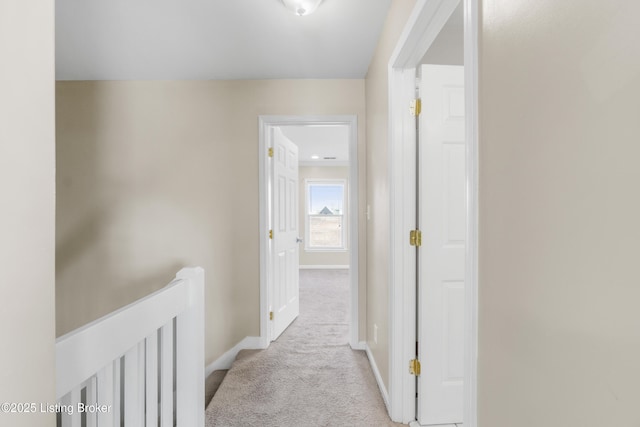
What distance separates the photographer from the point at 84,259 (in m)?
2.97

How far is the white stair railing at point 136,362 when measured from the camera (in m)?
0.74

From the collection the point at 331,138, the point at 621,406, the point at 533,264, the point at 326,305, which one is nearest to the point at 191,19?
the point at 533,264

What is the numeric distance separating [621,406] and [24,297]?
0.88m

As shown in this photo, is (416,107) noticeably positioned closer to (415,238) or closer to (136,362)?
(415,238)

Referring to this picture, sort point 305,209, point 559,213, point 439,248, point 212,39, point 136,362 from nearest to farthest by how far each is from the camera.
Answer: point 559,213, point 136,362, point 439,248, point 212,39, point 305,209

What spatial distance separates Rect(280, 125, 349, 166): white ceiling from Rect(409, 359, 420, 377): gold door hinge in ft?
8.77

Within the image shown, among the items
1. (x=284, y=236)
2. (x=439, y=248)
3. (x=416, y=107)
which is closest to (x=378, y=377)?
(x=439, y=248)

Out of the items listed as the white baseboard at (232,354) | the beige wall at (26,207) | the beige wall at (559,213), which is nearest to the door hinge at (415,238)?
the beige wall at (559,213)

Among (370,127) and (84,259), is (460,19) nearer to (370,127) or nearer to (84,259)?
(370,127)

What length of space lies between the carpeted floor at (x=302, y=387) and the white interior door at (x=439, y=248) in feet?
1.15

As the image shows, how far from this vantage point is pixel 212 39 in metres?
2.30

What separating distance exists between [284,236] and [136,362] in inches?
97.2

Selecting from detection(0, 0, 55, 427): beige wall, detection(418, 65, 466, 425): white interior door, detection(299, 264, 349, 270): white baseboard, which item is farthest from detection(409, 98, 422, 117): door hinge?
detection(299, 264, 349, 270): white baseboard

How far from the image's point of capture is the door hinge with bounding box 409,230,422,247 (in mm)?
1807
